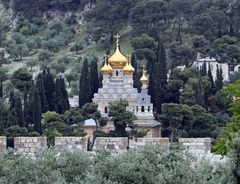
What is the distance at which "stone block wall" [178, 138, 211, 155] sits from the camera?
22.4 metres

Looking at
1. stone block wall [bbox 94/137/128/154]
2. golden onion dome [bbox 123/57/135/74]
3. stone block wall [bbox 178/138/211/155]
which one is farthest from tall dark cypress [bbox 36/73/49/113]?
stone block wall [bbox 178/138/211/155]

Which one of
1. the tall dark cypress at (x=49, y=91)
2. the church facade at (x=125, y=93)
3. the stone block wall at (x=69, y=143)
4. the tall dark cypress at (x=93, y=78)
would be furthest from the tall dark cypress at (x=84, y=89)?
the stone block wall at (x=69, y=143)

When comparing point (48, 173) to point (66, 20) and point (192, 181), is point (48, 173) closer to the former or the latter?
point (192, 181)

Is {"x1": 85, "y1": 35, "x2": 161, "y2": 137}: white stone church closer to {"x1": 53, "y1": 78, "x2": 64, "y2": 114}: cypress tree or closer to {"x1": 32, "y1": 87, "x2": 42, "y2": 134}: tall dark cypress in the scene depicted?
{"x1": 53, "y1": 78, "x2": 64, "y2": 114}: cypress tree

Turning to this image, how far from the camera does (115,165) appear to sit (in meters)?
20.4

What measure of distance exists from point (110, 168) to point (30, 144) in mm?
2857

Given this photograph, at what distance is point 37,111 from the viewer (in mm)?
71250

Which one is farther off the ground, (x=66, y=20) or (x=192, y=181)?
(x=66, y=20)

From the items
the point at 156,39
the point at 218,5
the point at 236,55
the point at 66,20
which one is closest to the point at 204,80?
the point at 236,55

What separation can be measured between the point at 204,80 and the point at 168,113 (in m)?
7.04

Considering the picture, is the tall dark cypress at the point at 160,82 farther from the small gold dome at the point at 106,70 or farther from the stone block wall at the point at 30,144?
the stone block wall at the point at 30,144

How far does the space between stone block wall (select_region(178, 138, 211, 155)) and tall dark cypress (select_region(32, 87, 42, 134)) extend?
1849 inches

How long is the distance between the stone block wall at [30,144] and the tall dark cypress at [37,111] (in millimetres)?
46341

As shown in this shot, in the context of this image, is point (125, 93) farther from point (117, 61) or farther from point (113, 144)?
point (113, 144)
